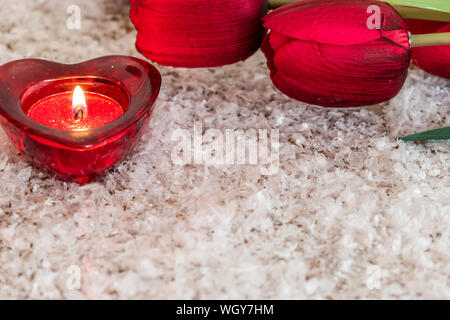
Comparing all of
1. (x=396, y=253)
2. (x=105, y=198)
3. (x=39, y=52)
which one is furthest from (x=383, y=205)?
→ (x=39, y=52)

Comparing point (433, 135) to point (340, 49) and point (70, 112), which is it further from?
point (70, 112)

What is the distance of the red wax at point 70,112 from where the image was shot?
351mm

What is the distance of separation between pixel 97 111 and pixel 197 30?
9 cm

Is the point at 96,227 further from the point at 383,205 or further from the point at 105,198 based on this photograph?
the point at 383,205

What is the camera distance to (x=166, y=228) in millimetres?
327

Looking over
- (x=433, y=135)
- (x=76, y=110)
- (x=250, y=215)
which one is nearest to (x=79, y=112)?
(x=76, y=110)

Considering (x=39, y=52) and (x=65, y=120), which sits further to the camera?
(x=39, y=52)

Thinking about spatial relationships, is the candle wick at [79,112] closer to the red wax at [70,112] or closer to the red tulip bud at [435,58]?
the red wax at [70,112]

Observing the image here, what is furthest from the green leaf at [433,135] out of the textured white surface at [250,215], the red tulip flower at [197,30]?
the red tulip flower at [197,30]

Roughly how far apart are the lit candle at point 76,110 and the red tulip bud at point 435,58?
24cm

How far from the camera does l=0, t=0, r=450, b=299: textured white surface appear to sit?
0.99 ft

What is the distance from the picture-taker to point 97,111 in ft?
1.19

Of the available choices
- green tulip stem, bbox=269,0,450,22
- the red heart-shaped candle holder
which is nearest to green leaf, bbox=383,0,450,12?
green tulip stem, bbox=269,0,450,22
